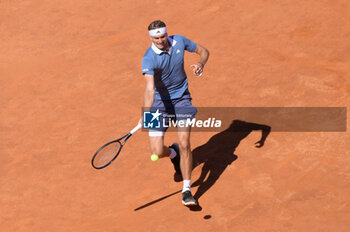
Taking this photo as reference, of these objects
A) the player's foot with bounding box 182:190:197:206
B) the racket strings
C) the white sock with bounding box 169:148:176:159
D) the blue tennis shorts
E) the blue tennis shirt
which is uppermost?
the blue tennis shirt

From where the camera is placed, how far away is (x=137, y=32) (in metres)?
14.2

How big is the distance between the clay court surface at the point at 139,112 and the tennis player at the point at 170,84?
0.77 metres

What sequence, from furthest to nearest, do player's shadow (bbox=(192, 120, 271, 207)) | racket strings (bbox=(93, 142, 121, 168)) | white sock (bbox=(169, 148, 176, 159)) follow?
player's shadow (bbox=(192, 120, 271, 207))
white sock (bbox=(169, 148, 176, 159))
racket strings (bbox=(93, 142, 121, 168))

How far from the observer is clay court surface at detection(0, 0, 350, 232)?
8.74m

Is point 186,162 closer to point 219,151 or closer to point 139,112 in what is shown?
point 219,151

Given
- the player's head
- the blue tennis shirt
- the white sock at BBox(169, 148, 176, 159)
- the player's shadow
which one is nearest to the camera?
the player's head

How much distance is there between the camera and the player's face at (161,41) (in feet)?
27.3

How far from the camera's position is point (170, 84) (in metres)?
8.80

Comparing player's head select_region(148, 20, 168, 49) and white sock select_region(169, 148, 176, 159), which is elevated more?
player's head select_region(148, 20, 168, 49)

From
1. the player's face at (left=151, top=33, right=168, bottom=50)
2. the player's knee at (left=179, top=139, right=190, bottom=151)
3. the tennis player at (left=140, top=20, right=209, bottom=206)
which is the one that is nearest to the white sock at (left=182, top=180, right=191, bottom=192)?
the tennis player at (left=140, top=20, right=209, bottom=206)

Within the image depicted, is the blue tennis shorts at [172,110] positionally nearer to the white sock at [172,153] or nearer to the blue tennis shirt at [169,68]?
the blue tennis shirt at [169,68]

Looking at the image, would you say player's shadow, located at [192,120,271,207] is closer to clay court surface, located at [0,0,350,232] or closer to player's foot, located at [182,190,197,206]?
clay court surface, located at [0,0,350,232]

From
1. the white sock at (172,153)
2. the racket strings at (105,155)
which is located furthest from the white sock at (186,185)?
the racket strings at (105,155)

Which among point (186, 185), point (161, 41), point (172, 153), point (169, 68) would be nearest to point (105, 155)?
point (172, 153)
